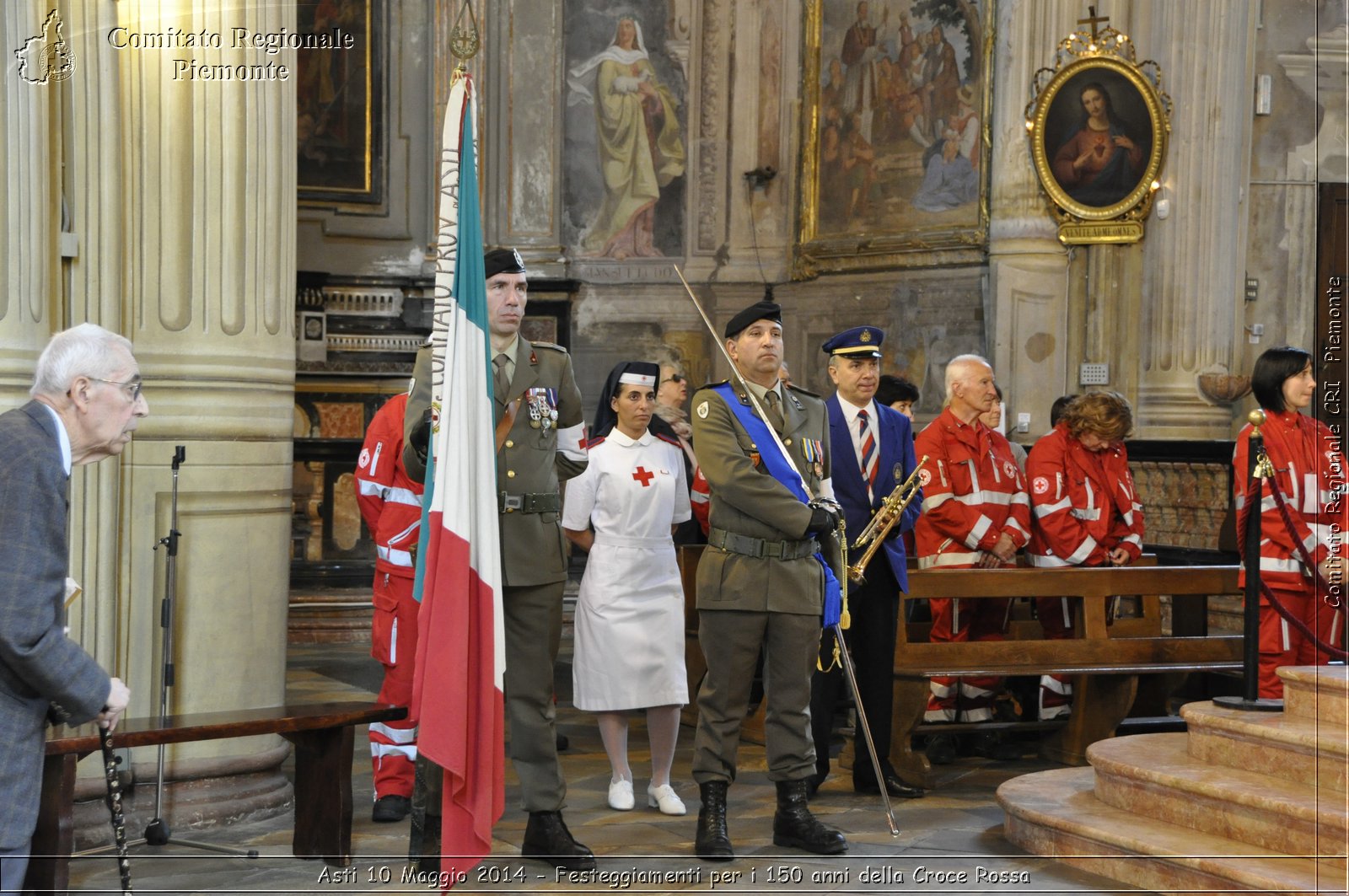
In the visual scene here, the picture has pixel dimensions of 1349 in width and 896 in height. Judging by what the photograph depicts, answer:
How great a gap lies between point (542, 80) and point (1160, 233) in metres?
5.66

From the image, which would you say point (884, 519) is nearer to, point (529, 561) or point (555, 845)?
point (529, 561)

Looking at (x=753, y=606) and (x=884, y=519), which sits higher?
(x=884, y=519)

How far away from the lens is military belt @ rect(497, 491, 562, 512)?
16.7 feet

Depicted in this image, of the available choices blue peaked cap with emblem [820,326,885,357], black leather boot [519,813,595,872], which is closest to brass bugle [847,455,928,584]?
blue peaked cap with emblem [820,326,885,357]

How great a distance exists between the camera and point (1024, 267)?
1250cm

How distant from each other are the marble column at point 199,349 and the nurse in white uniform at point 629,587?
4.14ft

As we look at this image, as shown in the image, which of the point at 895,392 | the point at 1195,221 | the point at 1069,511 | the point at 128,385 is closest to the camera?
the point at 128,385

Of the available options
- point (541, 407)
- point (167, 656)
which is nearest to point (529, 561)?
point (541, 407)

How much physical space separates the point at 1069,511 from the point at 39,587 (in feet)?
17.9

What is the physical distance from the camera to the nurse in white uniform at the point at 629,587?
6.08 m

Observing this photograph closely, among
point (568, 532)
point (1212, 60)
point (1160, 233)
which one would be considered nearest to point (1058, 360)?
point (1160, 233)

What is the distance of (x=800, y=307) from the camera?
14391mm

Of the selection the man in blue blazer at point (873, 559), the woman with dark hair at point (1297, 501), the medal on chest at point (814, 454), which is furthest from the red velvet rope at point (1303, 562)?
the medal on chest at point (814, 454)

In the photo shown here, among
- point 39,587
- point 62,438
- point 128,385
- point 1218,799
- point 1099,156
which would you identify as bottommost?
point 1218,799
